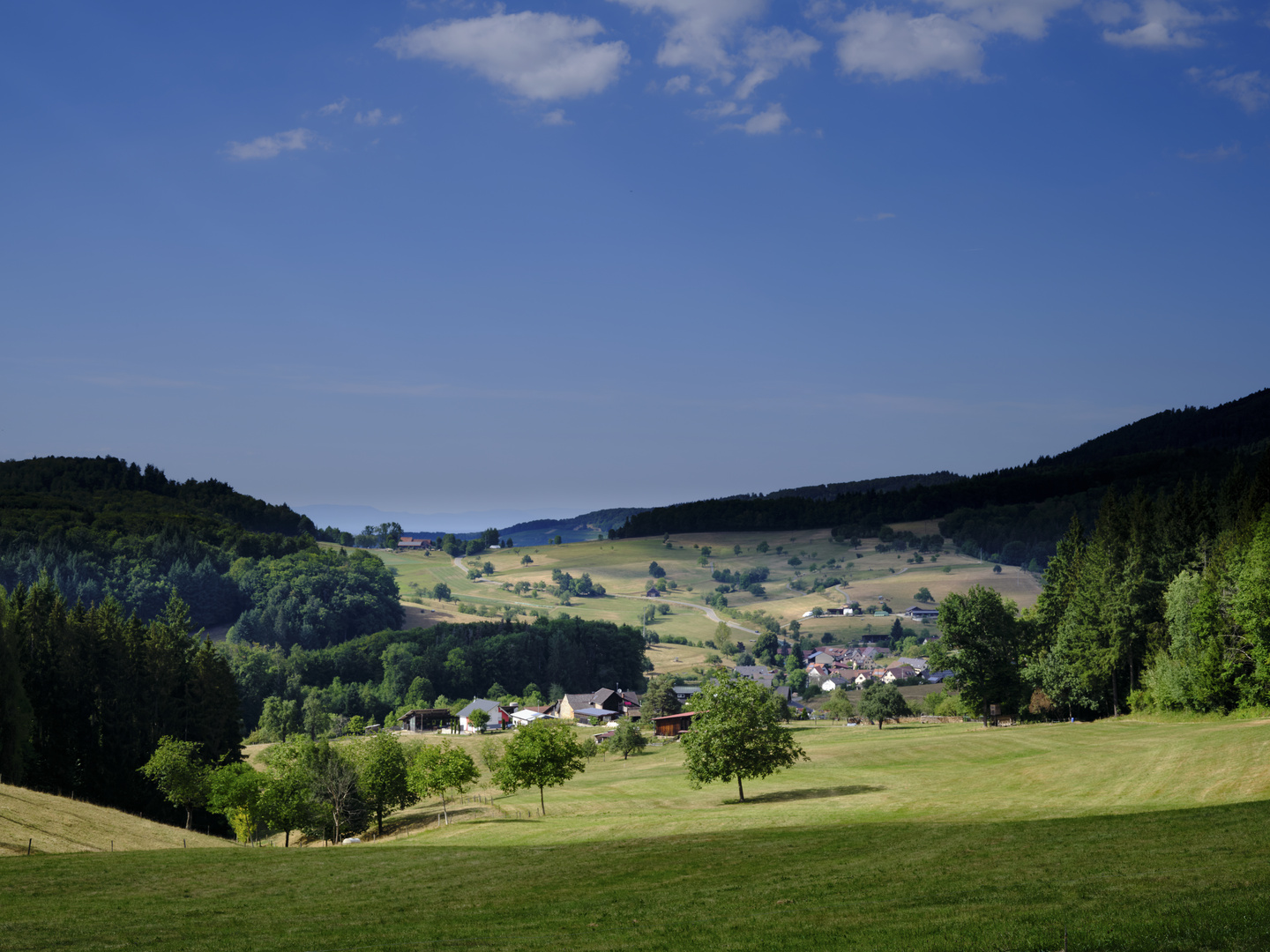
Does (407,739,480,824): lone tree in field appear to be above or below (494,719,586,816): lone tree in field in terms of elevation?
below

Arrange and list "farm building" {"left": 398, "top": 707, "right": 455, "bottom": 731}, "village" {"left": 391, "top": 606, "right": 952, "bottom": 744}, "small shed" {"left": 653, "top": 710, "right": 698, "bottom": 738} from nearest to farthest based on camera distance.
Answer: "small shed" {"left": 653, "top": 710, "right": 698, "bottom": 738} → "village" {"left": 391, "top": 606, "right": 952, "bottom": 744} → "farm building" {"left": 398, "top": 707, "right": 455, "bottom": 731}

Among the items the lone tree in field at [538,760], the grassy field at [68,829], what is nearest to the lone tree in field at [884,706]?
the lone tree in field at [538,760]

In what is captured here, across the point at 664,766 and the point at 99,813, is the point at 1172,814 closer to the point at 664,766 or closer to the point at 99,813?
the point at 99,813

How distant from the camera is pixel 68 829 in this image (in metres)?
40.6

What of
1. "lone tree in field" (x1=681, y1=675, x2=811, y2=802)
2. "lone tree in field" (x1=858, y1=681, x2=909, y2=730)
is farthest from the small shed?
"lone tree in field" (x1=681, y1=675, x2=811, y2=802)

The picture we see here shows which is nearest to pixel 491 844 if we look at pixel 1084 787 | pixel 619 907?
pixel 619 907

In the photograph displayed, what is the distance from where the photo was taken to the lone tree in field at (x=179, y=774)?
7075cm

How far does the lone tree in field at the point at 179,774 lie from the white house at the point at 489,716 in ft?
263

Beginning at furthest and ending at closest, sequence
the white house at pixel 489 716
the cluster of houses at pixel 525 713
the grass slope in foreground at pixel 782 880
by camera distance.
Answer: the cluster of houses at pixel 525 713 → the white house at pixel 489 716 → the grass slope in foreground at pixel 782 880

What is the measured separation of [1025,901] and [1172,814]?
14691 mm

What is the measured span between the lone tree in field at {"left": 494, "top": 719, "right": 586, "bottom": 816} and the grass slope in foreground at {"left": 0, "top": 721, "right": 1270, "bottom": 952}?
13.2 meters

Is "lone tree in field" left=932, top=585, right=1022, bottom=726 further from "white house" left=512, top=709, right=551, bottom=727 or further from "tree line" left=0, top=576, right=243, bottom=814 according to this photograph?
"white house" left=512, top=709, right=551, bottom=727

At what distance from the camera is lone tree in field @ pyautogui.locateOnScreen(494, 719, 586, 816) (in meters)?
62.9

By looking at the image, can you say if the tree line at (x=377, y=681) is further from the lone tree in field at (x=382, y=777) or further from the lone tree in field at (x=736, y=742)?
the lone tree in field at (x=736, y=742)
